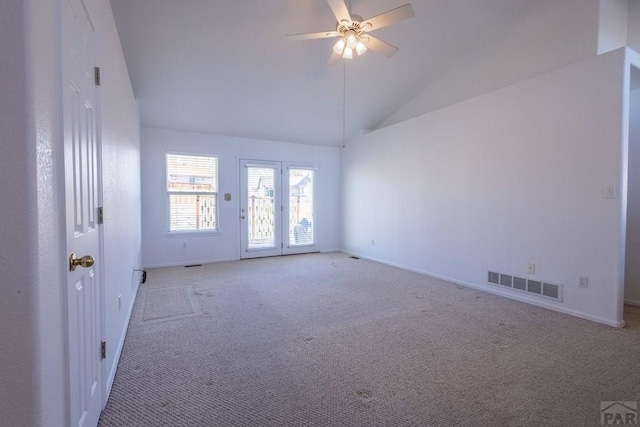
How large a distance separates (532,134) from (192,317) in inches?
171

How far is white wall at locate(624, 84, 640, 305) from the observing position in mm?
3566

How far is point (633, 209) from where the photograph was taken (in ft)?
11.8

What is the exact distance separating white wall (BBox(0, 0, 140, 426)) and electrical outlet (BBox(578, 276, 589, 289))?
4231mm

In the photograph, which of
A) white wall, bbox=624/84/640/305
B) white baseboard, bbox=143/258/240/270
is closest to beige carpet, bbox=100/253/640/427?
white wall, bbox=624/84/640/305

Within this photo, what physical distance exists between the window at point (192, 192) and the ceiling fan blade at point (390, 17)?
13.2 ft

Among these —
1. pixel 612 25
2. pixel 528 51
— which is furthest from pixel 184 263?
pixel 612 25

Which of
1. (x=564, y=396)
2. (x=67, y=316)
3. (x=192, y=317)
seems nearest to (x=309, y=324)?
(x=192, y=317)

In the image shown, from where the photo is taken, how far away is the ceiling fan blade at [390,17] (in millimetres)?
2589

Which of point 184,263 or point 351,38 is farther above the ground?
point 351,38

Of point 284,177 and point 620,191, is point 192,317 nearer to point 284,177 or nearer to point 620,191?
point 284,177

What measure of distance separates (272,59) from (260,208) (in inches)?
122

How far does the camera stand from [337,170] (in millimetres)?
7223

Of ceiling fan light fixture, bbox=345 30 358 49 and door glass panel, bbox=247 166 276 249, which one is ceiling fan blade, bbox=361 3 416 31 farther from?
door glass panel, bbox=247 166 276 249

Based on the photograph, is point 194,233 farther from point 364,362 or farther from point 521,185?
point 521,185
